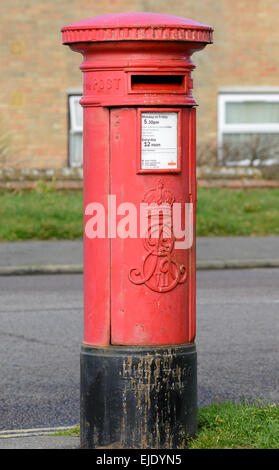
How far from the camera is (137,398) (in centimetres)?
516

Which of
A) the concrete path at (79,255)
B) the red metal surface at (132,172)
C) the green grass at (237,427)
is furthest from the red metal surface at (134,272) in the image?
the concrete path at (79,255)

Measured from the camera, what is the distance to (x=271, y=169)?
68.6 feet

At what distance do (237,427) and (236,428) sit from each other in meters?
0.02

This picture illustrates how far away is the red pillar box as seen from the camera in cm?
518

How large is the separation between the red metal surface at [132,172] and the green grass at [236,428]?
54 cm

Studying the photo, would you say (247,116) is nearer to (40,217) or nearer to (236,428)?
(40,217)

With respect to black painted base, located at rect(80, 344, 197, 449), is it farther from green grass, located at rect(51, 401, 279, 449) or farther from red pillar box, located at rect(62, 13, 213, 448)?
green grass, located at rect(51, 401, 279, 449)

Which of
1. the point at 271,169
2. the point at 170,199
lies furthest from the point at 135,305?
the point at 271,169

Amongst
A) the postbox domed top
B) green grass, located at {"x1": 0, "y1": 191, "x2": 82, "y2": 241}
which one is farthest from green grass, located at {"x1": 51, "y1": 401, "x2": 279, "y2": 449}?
green grass, located at {"x1": 0, "y1": 191, "x2": 82, "y2": 241}

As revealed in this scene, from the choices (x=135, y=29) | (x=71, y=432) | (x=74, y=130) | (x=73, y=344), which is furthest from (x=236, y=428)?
(x=74, y=130)

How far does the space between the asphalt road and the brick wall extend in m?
10.9

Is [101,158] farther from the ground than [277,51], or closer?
closer
